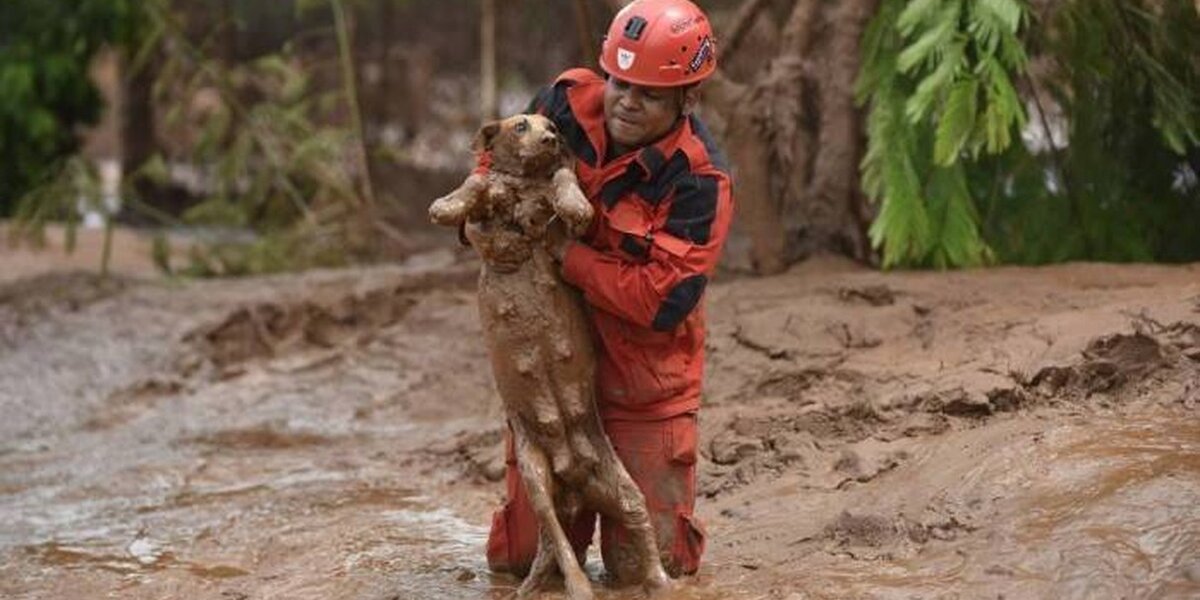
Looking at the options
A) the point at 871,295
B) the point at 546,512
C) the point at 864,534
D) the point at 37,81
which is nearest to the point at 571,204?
the point at 546,512

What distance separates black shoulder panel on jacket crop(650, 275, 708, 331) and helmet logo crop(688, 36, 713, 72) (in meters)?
0.62

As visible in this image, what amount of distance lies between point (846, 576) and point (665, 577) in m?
0.55

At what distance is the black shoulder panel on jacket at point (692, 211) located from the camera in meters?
4.79

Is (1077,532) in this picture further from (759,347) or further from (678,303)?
(759,347)

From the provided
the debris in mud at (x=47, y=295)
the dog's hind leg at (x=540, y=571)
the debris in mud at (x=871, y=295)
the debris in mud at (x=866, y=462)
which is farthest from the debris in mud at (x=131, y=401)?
the dog's hind leg at (x=540, y=571)

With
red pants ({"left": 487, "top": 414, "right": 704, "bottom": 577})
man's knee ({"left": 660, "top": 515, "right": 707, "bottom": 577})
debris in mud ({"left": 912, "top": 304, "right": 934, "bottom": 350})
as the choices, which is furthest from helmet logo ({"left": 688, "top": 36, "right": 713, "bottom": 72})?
debris in mud ({"left": 912, "top": 304, "right": 934, "bottom": 350})

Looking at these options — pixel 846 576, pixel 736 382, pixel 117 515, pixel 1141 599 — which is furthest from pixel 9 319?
pixel 1141 599

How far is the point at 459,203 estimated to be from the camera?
475 cm

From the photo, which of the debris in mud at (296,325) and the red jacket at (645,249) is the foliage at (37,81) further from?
the red jacket at (645,249)

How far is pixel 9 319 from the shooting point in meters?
10.8

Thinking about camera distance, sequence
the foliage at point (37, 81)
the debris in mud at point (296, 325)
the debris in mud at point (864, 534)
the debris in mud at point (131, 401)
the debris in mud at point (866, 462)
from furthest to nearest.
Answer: the foliage at point (37, 81), the debris in mud at point (296, 325), the debris in mud at point (131, 401), the debris in mud at point (866, 462), the debris in mud at point (864, 534)

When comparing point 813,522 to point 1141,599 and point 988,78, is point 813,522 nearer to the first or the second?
point 1141,599

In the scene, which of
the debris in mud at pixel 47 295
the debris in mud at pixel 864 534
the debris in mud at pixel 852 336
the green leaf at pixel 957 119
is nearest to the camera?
the debris in mud at pixel 864 534

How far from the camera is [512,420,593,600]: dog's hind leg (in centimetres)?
482
